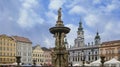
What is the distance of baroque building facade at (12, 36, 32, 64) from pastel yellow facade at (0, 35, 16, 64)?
2.23 meters

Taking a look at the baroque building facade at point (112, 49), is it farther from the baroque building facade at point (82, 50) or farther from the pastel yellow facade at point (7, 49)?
the pastel yellow facade at point (7, 49)

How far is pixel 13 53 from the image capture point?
89312 mm

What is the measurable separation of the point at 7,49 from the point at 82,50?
1095 inches

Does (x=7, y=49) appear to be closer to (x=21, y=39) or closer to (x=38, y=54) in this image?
(x=21, y=39)

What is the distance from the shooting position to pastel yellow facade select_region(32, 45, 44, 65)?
10261 cm

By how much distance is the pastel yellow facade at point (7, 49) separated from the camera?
3317 inches

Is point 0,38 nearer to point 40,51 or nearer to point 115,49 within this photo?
point 40,51

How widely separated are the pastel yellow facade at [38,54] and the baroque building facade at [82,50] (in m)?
12.1

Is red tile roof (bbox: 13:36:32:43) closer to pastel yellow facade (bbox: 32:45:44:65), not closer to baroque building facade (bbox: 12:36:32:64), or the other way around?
baroque building facade (bbox: 12:36:32:64)

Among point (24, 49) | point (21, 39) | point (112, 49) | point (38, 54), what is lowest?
point (38, 54)

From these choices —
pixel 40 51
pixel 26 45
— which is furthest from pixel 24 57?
pixel 40 51

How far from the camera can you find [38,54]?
344 feet

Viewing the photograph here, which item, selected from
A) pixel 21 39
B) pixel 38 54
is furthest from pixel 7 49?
pixel 38 54

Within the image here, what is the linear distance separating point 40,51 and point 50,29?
8036 centimetres
